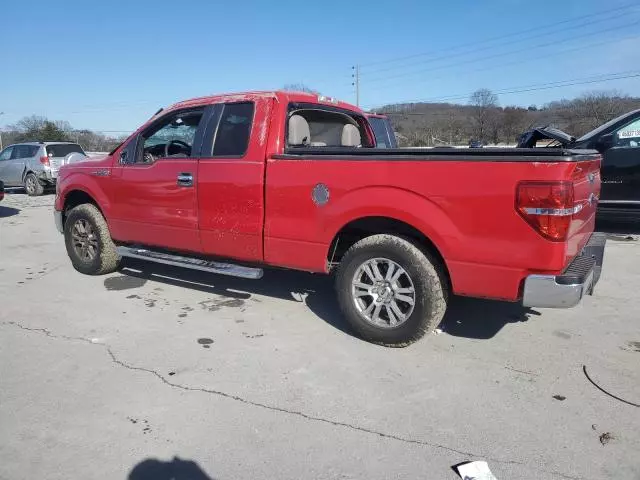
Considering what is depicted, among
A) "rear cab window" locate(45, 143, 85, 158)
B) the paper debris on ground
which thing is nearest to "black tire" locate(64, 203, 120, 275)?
the paper debris on ground

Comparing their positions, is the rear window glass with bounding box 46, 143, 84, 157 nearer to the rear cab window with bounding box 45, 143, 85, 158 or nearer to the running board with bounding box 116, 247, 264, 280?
the rear cab window with bounding box 45, 143, 85, 158

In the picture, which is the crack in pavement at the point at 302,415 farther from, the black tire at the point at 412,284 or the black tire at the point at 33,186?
the black tire at the point at 33,186

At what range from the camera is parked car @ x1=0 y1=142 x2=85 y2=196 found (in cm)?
1583

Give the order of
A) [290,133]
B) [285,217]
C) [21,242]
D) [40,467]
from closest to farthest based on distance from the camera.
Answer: [40,467]
[285,217]
[290,133]
[21,242]

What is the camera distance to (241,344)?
3.96m

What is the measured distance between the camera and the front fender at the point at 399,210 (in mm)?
3459

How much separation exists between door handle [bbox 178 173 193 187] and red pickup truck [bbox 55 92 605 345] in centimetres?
2

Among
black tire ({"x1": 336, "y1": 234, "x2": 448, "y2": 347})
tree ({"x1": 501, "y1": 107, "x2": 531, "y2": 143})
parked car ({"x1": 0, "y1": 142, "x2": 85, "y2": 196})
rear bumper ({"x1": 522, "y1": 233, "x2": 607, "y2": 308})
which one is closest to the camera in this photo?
rear bumper ({"x1": 522, "y1": 233, "x2": 607, "y2": 308})

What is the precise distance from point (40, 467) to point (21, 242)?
22.7ft

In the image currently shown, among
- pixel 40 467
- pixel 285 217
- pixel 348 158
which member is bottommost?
pixel 40 467

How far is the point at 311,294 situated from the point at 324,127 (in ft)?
5.81

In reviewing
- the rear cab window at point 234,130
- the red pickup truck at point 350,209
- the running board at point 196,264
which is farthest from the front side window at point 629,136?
the running board at point 196,264

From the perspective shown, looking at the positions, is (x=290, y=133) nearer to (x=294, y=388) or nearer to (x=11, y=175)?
(x=294, y=388)

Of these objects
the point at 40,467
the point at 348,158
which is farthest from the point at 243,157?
the point at 40,467
